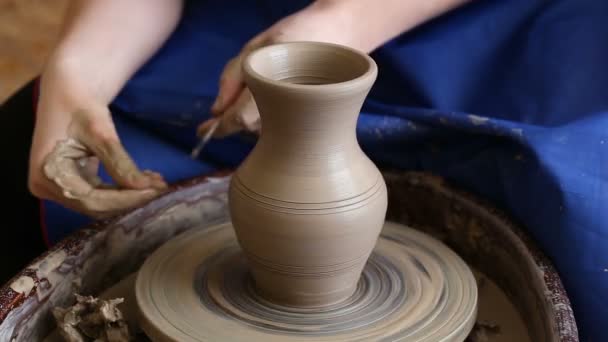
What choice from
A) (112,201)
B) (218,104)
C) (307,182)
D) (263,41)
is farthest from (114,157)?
(307,182)

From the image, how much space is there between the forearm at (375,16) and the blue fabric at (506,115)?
0.20 ft

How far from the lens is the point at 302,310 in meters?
0.97

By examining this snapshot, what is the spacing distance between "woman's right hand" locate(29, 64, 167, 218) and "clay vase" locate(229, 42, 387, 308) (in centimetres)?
28

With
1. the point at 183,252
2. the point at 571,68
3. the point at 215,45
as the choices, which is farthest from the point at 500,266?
the point at 215,45

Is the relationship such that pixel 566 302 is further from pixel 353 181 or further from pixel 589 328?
pixel 353 181

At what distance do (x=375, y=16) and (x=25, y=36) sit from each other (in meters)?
3.24

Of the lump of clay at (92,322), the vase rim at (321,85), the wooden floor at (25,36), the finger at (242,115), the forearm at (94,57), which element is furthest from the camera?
the wooden floor at (25,36)

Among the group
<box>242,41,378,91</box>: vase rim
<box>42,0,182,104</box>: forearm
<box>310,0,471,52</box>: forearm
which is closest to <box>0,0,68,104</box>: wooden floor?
<box>42,0,182,104</box>: forearm

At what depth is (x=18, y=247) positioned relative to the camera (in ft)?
4.54

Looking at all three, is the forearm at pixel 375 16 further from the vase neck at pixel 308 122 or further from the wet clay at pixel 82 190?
the wet clay at pixel 82 190

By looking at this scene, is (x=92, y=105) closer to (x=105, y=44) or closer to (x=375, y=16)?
(x=105, y=44)

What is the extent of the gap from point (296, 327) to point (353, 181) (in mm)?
202

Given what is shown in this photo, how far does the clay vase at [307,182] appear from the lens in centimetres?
87

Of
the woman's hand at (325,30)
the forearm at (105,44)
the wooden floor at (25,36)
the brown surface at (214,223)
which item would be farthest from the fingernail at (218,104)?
the wooden floor at (25,36)
